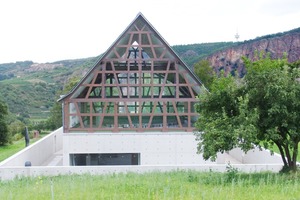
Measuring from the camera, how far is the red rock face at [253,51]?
53.0 m

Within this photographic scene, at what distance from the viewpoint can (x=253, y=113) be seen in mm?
8453

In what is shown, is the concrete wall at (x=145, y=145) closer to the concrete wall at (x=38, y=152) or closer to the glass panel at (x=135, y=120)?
the glass panel at (x=135, y=120)

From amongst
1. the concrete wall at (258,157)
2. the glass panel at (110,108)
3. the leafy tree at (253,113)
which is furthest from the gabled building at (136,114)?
the leafy tree at (253,113)

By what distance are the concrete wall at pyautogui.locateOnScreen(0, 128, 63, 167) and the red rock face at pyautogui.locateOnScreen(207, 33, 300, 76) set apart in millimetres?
36041

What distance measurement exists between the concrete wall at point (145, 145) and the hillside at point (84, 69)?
2533 cm

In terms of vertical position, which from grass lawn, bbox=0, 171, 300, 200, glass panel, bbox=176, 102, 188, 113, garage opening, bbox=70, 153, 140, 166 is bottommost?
garage opening, bbox=70, 153, 140, 166

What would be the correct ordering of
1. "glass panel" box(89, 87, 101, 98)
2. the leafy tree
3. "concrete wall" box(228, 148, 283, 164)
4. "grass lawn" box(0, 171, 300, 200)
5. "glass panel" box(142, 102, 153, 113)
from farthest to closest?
"glass panel" box(142, 102, 153, 113) < "glass panel" box(89, 87, 101, 98) < "concrete wall" box(228, 148, 283, 164) < the leafy tree < "grass lawn" box(0, 171, 300, 200)

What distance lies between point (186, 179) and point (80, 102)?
8934 mm

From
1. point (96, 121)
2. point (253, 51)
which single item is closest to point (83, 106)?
point (96, 121)

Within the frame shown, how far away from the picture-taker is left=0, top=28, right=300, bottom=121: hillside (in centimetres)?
4706

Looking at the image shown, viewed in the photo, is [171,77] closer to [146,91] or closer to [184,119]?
[146,91]

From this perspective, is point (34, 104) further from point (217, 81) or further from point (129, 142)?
point (217, 81)

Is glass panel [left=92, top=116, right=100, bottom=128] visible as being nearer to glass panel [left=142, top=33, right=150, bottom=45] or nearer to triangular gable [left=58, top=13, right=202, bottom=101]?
triangular gable [left=58, top=13, right=202, bottom=101]

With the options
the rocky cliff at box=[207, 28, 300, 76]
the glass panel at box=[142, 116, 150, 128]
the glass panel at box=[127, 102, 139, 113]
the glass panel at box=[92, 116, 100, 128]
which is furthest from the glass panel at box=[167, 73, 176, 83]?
the rocky cliff at box=[207, 28, 300, 76]
